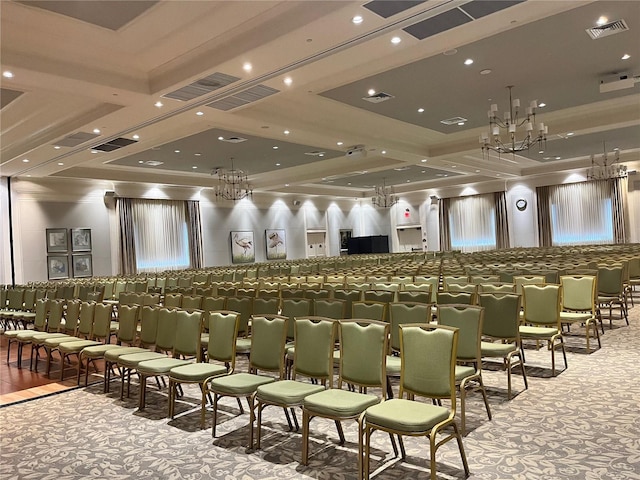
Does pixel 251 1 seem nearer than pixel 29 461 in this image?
No

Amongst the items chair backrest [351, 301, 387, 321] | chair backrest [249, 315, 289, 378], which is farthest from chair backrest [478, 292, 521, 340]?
chair backrest [249, 315, 289, 378]

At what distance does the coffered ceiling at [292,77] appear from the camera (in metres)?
6.31

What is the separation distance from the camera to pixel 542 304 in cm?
589

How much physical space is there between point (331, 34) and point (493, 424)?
4.99 metres

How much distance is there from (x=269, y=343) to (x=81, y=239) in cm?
1579

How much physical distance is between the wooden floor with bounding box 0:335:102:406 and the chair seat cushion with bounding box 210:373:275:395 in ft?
9.90

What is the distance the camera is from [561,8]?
6281mm

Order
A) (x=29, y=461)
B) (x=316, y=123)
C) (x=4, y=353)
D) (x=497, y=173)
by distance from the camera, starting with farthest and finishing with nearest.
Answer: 1. (x=497, y=173)
2. (x=316, y=123)
3. (x=4, y=353)
4. (x=29, y=461)

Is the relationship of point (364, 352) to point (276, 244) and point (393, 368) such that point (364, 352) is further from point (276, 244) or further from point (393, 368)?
point (276, 244)

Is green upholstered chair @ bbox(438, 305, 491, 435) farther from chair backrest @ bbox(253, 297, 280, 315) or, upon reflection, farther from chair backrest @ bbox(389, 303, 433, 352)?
chair backrest @ bbox(253, 297, 280, 315)

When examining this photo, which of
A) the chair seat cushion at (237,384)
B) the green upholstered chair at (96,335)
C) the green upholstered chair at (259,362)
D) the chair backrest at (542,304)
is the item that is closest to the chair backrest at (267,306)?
the green upholstered chair at (259,362)

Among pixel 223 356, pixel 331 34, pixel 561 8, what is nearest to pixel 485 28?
pixel 561 8

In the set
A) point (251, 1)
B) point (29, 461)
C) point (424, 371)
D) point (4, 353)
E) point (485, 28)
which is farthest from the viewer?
point (4, 353)

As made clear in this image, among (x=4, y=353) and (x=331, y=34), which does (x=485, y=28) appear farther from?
(x=4, y=353)
